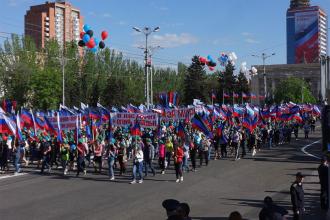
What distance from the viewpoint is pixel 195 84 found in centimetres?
8050

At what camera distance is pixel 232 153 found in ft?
84.8

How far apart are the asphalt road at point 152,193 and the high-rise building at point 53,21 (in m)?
111

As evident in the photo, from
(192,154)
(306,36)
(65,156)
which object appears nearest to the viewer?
(65,156)

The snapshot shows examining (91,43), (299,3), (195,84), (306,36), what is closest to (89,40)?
(91,43)

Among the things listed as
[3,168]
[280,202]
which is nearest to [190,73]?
[3,168]

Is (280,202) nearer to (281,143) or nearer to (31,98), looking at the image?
(281,143)

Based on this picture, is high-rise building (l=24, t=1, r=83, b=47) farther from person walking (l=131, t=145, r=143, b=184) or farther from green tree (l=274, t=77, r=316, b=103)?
person walking (l=131, t=145, r=143, b=184)

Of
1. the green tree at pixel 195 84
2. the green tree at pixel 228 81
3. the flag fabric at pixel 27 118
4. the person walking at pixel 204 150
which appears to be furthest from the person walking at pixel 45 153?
the green tree at pixel 228 81

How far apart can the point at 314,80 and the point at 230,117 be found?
10239 cm

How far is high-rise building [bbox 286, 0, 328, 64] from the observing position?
172750 millimetres

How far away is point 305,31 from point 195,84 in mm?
110271

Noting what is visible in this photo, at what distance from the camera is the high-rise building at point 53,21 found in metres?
126

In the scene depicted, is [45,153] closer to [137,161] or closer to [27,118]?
[27,118]

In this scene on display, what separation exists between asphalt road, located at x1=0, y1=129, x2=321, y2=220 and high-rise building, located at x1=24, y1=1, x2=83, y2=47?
111 metres
